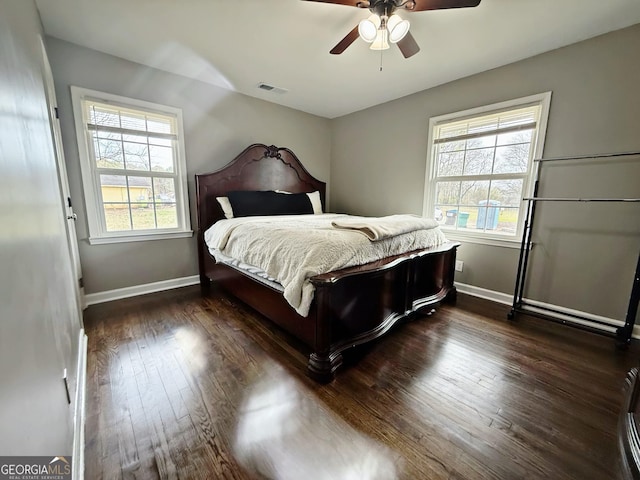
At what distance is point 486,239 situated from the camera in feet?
10.00

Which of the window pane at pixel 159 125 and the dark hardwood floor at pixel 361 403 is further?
the window pane at pixel 159 125

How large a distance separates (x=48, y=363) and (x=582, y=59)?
407 centimetres

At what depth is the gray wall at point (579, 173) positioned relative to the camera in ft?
7.25

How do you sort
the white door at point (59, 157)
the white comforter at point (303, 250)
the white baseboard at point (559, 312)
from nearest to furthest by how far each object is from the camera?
1. the white comforter at point (303, 250)
2. the white door at point (59, 157)
3. the white baseboard at point (559, 312)

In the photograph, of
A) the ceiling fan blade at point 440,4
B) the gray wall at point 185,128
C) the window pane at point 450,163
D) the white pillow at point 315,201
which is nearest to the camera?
the ceiling fan blade at point 440,4

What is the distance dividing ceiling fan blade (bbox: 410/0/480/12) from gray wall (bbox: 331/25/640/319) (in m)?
1.55

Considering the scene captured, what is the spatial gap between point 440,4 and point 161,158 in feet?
9.94

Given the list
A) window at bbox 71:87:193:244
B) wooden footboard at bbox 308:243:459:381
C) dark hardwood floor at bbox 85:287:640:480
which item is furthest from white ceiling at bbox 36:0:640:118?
dark hardwood floor at bbox 85:287:640:480

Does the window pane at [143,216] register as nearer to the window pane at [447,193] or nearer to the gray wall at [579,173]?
the window pane at [447,193]

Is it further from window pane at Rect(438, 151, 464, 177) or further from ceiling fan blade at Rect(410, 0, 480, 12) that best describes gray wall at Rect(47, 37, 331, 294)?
ceiling fan blade at Rect(410, 0, 480, 12)

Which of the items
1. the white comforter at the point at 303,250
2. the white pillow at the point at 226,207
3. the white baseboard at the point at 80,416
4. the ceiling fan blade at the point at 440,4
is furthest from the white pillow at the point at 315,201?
the white baseboard at the point at 80,416

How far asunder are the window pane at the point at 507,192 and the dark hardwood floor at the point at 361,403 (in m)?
1.33

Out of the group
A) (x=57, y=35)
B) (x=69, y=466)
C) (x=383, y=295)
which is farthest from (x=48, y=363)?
(x=57, y=35)

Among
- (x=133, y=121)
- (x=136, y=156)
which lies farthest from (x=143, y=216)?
(x=133, y=121)
